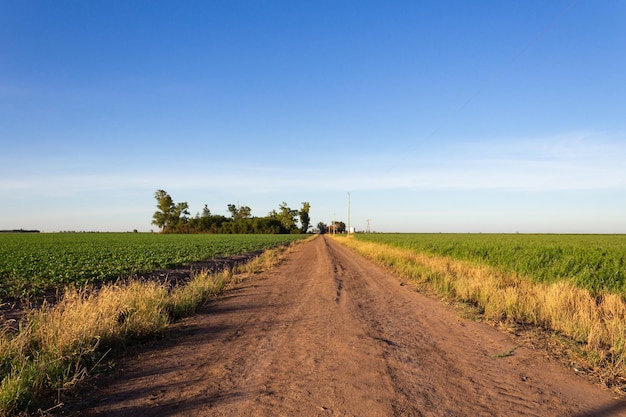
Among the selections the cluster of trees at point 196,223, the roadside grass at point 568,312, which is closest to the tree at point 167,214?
the cluster of trees at point 196,223

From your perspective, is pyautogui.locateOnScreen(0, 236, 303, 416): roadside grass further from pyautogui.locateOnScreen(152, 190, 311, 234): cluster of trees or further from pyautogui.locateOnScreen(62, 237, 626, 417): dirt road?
pyautogui.locateOnScreen(152, 190, 311, 234): cluster of trees

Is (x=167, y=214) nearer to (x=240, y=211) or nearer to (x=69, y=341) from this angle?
(x=240, y=211)

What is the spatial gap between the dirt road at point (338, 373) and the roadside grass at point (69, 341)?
16.6 inches

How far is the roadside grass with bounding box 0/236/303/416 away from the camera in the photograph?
4.50m

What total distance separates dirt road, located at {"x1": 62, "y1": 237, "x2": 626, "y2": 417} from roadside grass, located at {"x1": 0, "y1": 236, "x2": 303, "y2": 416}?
0.42 metres

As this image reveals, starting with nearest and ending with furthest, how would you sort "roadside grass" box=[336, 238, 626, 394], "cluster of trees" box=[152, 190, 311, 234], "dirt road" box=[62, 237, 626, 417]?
"dirt road" box=[62, 237, 626, 417]
"roadside grass" box=[336, 238, 626, 394]
"cluster of trees" box=[152, 190, 311, 234]

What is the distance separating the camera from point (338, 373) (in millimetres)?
5445

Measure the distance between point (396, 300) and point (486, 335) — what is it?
4.02m

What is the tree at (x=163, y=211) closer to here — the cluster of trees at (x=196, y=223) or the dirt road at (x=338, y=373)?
the cluster of trees at (x=196, y=223)

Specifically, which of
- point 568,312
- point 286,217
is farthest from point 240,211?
point 568,312

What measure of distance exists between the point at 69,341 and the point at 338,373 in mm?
3996

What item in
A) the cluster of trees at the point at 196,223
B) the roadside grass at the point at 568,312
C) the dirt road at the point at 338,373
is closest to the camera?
the dirt road at the point at 338,373

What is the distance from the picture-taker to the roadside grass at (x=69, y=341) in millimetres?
4500

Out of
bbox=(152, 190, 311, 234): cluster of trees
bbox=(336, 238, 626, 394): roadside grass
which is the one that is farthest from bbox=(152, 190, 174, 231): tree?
bbox=(336, 238, 626, 394): roadside grass
